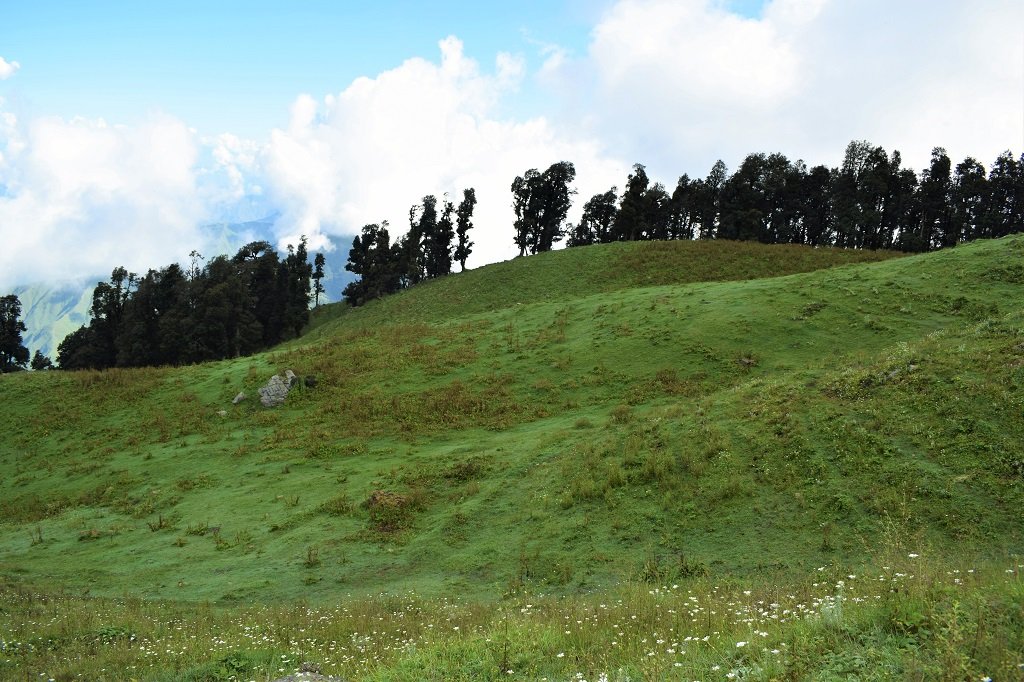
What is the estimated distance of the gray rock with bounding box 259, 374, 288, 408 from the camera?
34.8m

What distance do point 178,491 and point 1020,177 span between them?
116283 mm

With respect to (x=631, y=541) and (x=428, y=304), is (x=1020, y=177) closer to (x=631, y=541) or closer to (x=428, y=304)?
(x=428, y=304)

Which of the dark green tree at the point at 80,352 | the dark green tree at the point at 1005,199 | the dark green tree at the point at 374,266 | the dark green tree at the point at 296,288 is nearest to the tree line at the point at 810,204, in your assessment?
the dark green tree at the point at 1005,199

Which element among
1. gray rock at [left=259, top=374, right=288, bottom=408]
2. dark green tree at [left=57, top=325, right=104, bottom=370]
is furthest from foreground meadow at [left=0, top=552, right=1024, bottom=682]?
dark green tree at [left=57, top=325, right=104, bottom=370]

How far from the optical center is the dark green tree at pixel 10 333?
84375 millimetres

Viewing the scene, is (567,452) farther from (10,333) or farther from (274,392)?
(10,333)

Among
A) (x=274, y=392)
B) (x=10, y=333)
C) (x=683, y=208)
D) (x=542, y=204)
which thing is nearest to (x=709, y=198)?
(x=683, y=208)

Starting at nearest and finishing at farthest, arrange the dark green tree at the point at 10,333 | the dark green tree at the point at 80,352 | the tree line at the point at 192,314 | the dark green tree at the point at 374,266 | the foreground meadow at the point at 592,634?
the foreground meadow at the point at 592,634
the tree line at the point at 192,314
the dark green tree at the point at 10,333
the dark green tree at the point at 80,352
the dark green tree at the point at 374,266

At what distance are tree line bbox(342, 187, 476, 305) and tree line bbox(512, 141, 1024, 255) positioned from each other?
11.6 metres

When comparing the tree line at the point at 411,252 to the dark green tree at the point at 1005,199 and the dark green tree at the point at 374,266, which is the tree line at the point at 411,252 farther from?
the dark green tree at the point at 1005,199

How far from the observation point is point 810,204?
95938 mm

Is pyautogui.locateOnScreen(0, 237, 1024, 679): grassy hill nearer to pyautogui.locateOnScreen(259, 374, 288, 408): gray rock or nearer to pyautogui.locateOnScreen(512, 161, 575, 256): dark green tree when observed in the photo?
pyautogui.locateOnScreen(259, 374, 288, 408): gray rock

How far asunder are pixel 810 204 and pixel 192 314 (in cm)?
10286

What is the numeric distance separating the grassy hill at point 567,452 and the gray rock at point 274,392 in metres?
0.92
